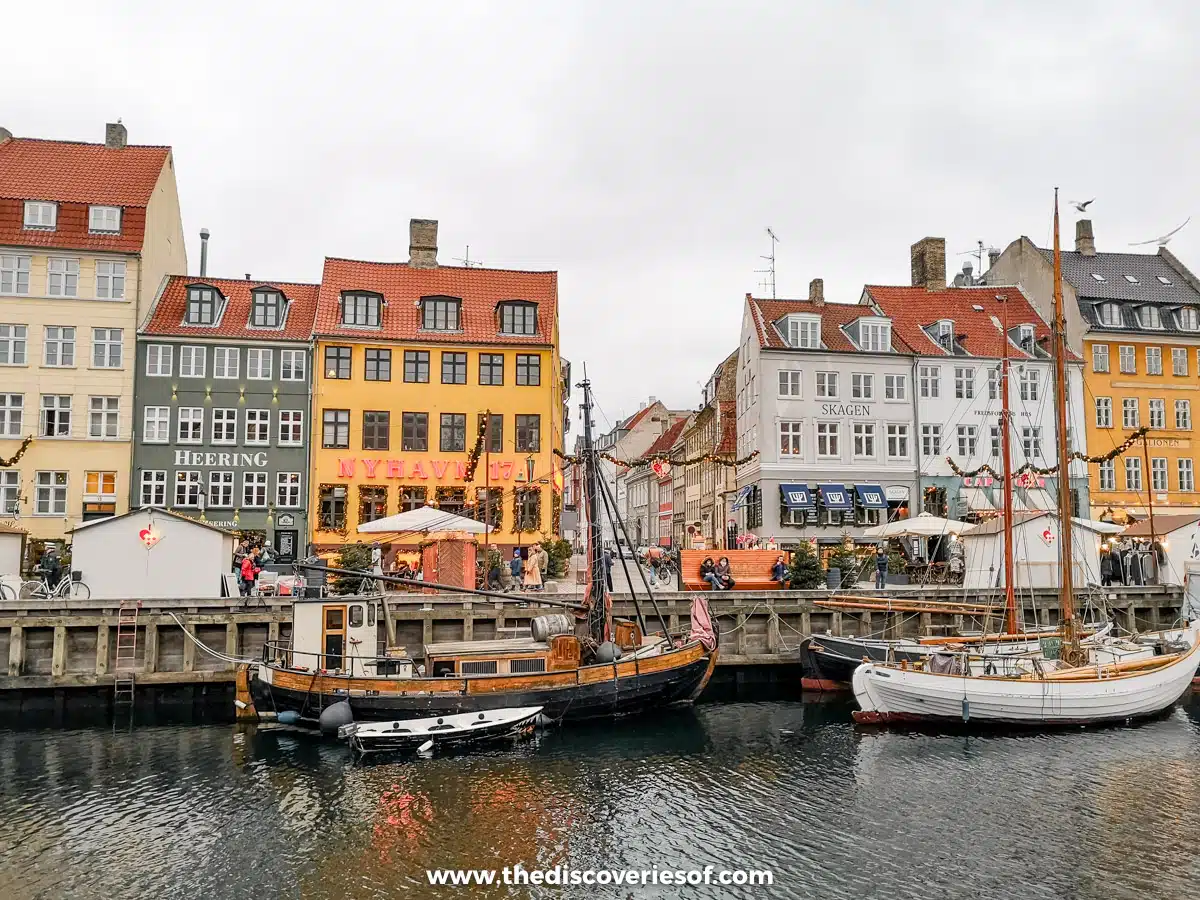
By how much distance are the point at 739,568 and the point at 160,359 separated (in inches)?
1058

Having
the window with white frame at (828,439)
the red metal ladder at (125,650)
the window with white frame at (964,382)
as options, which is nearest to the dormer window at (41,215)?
the red metal ladder at (125,650)

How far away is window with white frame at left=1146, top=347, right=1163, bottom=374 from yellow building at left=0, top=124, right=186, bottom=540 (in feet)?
159

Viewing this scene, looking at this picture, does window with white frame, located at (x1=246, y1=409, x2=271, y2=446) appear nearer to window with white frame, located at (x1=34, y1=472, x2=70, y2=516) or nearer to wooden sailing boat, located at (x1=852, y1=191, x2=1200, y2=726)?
window with white frame, located at (x1=34, y1=472, x2=70, y2=516)

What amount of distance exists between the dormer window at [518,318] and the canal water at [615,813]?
25131mm

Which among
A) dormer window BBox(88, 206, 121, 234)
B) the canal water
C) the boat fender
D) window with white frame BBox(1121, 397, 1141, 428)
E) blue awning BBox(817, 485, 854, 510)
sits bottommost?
the canal water

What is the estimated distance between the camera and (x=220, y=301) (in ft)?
147

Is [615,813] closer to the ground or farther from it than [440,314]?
closer to the ground

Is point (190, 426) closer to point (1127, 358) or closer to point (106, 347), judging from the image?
point (106, 347)

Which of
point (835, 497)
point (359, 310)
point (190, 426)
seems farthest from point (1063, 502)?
point (190, 426)

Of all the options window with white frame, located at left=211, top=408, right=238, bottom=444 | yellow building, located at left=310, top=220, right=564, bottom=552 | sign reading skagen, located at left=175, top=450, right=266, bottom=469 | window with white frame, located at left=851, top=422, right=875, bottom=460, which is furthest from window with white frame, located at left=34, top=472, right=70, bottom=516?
window with white frame, located at left=851, top=422, right=875, bottom=460

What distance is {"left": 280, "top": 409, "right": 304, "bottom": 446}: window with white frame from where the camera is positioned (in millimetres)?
43531

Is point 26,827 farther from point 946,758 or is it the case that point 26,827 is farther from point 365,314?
point 365,314

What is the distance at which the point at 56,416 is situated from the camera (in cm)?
4172

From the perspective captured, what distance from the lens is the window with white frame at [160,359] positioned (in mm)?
42844
